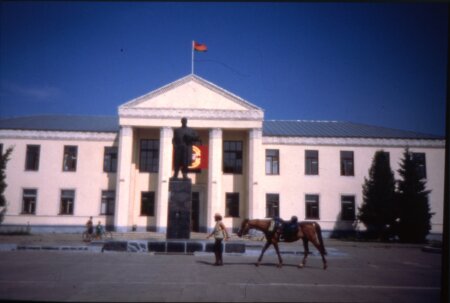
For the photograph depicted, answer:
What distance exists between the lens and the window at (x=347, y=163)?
30297 mm

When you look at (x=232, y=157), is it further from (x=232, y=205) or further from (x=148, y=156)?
(x=148, y=156)

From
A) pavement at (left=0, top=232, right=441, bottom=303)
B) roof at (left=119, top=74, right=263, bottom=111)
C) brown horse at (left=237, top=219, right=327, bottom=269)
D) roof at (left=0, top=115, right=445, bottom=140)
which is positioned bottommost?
pavement at (left=0, top=232, right=441, bottom=303)

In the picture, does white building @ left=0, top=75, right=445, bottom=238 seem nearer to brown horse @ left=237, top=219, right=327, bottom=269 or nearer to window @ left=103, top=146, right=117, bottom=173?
window @ left=103, top=146, right=117, bottom=173

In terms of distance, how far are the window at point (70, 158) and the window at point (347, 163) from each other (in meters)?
22.4

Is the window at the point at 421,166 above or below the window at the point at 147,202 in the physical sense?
above

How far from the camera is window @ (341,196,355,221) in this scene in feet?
98.1

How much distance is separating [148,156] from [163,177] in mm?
3318

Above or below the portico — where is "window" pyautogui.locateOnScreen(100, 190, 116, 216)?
below

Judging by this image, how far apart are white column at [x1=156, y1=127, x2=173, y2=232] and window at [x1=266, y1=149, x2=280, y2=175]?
820 centimetres

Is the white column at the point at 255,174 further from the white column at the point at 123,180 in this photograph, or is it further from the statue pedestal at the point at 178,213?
the statue pedestal at the point at 178,213

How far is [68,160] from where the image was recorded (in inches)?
1170

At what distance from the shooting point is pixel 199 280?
8.91 m

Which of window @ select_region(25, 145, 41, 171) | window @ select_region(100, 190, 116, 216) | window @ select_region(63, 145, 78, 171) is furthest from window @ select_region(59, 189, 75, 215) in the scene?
window @ select_region(25, 145, 41, 171)

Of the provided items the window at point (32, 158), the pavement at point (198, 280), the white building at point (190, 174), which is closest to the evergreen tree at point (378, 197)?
the white building at point (190, 174)
